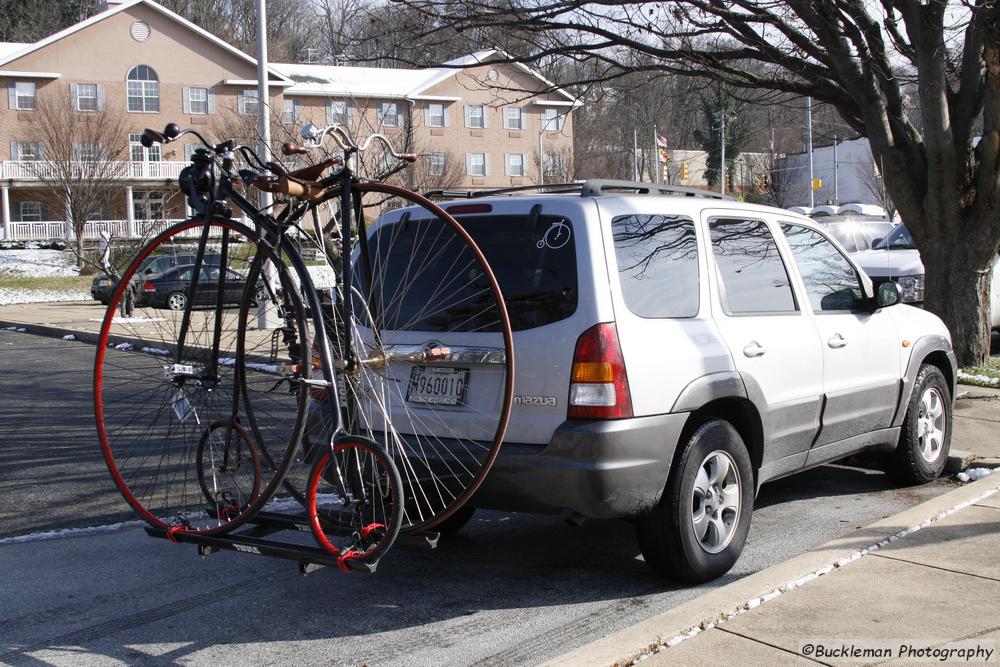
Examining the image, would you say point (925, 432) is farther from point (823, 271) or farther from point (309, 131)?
point (309, 131)

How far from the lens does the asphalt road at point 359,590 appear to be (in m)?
4.51

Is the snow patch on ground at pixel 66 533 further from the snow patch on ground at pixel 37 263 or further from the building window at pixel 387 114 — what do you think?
the snow patch on ground at pixel 37 263

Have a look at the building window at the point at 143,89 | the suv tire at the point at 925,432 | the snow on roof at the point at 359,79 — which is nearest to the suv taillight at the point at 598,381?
the suv tire at the point at 925,432

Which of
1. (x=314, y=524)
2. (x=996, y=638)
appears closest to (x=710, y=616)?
(x=996, y=638)

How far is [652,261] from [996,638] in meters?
2.20

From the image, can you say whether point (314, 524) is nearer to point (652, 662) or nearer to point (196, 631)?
point (196, 631)

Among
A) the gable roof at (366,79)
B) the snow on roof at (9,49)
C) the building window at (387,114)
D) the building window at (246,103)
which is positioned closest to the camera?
the building window at (387,114)

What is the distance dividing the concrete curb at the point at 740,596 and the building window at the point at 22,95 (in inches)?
2036

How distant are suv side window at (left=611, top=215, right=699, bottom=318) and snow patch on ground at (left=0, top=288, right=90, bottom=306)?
33.3 m

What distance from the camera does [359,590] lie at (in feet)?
Result: 17.5

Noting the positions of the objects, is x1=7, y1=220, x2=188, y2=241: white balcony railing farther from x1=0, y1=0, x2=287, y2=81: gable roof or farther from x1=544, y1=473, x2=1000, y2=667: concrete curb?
x1=544, y1=473, x2=1000, y2=667: concrete curb

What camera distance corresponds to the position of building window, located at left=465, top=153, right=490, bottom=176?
60469 mm

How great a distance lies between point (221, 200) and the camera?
4.83 meters

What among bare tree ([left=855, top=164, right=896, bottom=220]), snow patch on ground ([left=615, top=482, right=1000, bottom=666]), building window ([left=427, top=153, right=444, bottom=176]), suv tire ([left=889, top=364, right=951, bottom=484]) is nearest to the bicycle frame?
snow patch on ground ([left=615, top=482, right=1000, bottom=666])
